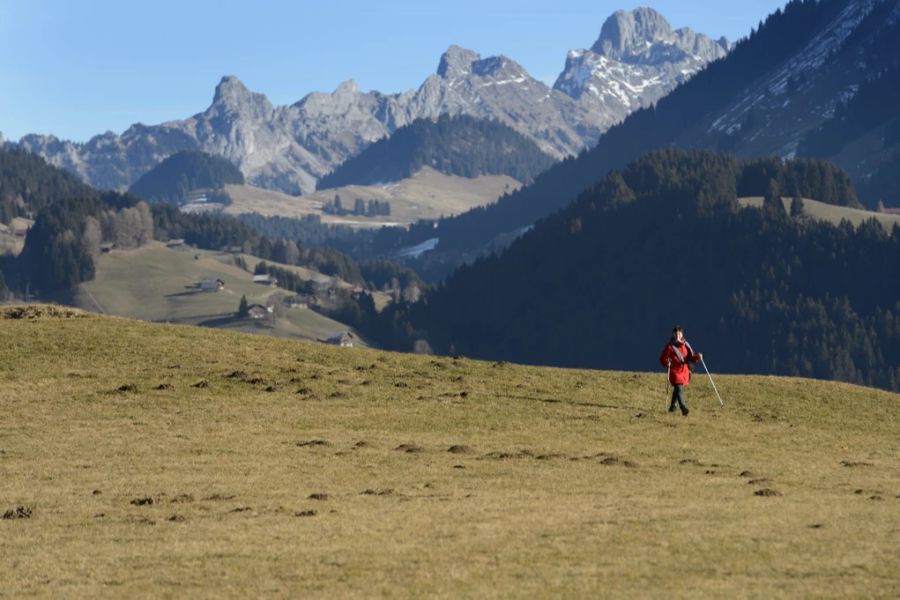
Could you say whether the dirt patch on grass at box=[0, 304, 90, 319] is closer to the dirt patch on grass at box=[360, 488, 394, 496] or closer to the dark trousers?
the dark trousers

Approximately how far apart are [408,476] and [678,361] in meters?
15.1

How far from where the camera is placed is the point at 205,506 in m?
34.7

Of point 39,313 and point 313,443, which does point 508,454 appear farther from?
point 39,313

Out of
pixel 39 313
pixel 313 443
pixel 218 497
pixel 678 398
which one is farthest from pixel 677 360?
pixel 39 313

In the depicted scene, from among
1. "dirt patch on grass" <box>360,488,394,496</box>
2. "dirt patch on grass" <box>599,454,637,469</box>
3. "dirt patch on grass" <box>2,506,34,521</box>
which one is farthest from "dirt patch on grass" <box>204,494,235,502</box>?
"dirt patch on grass" <box>599,454,637,469</box>

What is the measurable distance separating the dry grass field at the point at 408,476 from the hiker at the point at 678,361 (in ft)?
2.95

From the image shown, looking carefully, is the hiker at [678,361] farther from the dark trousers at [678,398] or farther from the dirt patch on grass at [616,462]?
the dirt patch on grass at [616,462]

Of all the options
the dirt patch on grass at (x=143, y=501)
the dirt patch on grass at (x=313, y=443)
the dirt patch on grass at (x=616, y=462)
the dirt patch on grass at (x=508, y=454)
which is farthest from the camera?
the dirt patch on grass at (x=313, y=443)

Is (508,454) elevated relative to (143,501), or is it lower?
elevated

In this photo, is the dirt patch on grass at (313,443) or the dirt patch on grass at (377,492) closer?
the dirt patch on grass at (377,492)

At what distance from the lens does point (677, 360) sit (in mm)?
50656

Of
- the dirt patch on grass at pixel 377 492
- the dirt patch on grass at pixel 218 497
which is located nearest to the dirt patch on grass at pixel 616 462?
the dirt patch on grass at pixel 377 492

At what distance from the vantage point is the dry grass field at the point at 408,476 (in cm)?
2700

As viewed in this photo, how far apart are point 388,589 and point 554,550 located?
4243 mm
